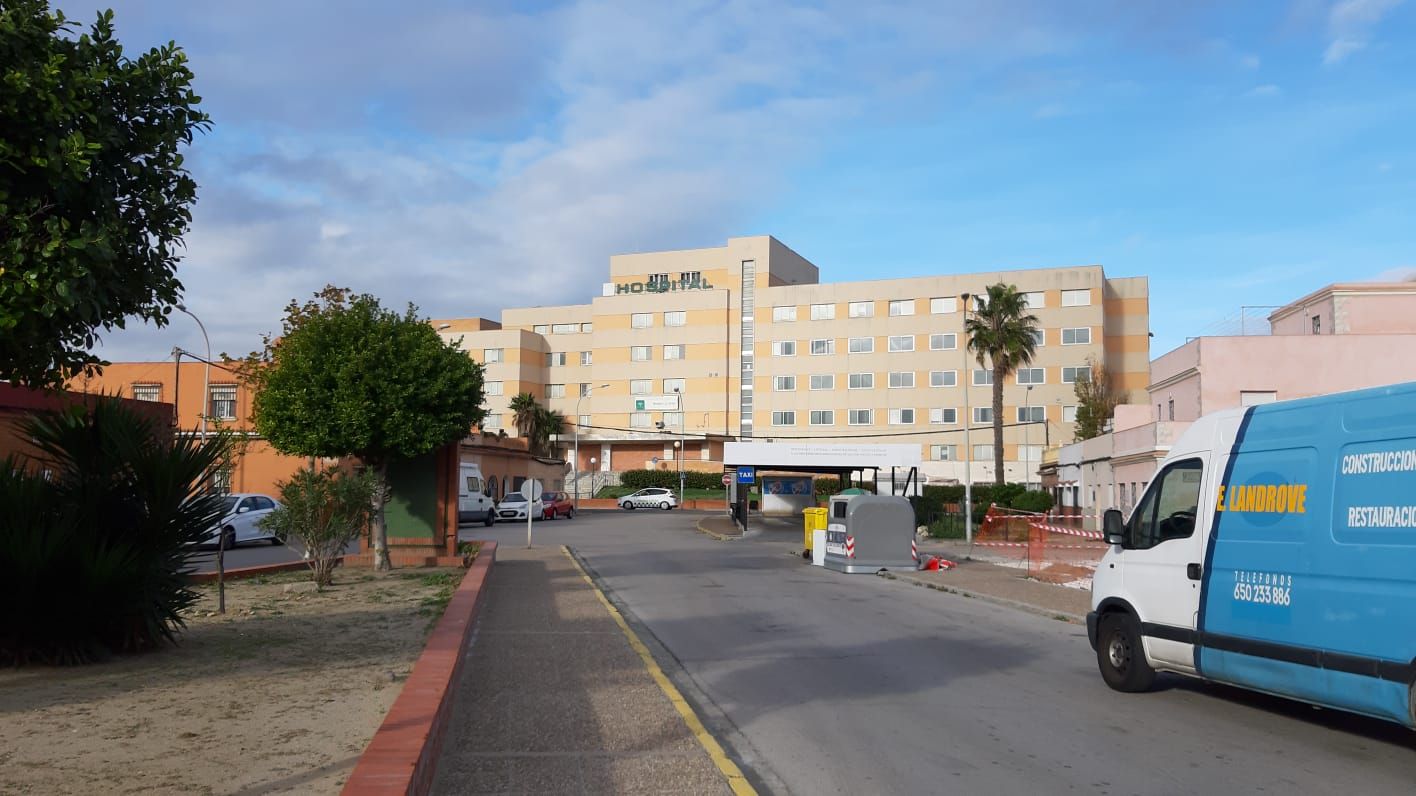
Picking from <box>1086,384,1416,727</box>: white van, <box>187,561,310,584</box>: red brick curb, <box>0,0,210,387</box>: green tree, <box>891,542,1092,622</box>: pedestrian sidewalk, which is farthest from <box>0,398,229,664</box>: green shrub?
<box>891,542,1092,622</box>: pedestrian sidewalk

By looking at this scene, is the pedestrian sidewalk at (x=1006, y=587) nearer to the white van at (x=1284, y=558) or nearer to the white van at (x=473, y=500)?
the white van at (x=1284, y=558)

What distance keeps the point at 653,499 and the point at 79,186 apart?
68.0m

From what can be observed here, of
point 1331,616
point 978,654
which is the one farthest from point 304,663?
point 1331,616

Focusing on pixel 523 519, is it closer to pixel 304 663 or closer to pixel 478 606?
pixel 478 606

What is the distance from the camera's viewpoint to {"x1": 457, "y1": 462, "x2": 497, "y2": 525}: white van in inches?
1879

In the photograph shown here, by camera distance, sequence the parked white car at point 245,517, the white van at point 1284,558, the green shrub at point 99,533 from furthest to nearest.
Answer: the parked white car at point 245,517 → the green shrub at point 99,533 → the white van at point 1284,558

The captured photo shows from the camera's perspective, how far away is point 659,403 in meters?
89.5

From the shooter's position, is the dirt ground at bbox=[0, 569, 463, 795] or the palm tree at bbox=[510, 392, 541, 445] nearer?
the dirt ground at bbox=[0, 569, 463, 795]

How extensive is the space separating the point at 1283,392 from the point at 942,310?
42.1 metres

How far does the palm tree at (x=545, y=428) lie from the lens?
91125 mm

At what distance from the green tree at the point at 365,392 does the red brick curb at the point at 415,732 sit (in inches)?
401

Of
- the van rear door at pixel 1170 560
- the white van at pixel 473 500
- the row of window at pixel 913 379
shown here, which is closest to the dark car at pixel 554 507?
the white van at pixel 473 500

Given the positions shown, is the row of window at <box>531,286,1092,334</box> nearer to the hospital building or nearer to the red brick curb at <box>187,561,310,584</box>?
the hospital building

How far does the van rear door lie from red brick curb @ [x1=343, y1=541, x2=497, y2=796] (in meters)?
6.04
